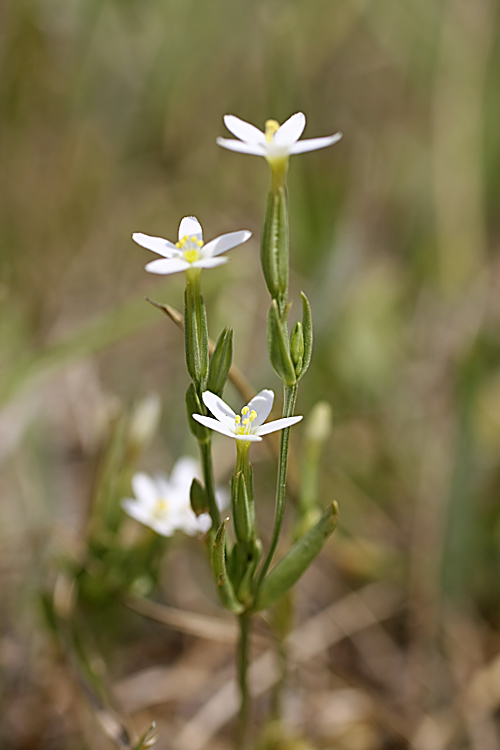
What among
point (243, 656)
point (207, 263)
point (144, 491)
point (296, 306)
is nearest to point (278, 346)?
point (207, 263)

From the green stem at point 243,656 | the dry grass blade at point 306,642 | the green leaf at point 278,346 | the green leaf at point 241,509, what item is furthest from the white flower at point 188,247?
the dry grass blade at point 306,642

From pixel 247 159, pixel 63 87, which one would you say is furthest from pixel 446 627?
pixel 63 87

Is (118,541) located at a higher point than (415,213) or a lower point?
lower

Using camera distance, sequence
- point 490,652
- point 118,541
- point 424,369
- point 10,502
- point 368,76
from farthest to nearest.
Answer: point 368,76 → point 424,369 → point 10,502 → point 490,652 → point 118,541

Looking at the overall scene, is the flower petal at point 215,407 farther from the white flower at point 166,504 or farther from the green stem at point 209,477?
the white flower at point 166,504

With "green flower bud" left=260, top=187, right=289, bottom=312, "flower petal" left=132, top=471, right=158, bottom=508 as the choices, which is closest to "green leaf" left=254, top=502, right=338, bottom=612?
"green flower bud" left=260, top=187, right=289, bottom=312

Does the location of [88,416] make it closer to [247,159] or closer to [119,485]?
[119,485]

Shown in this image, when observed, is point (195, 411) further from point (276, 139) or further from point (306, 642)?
point (306, 642)

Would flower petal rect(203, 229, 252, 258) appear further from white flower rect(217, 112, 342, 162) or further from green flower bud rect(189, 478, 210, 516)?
green flower bud rect(189, 478, 210, 516)
